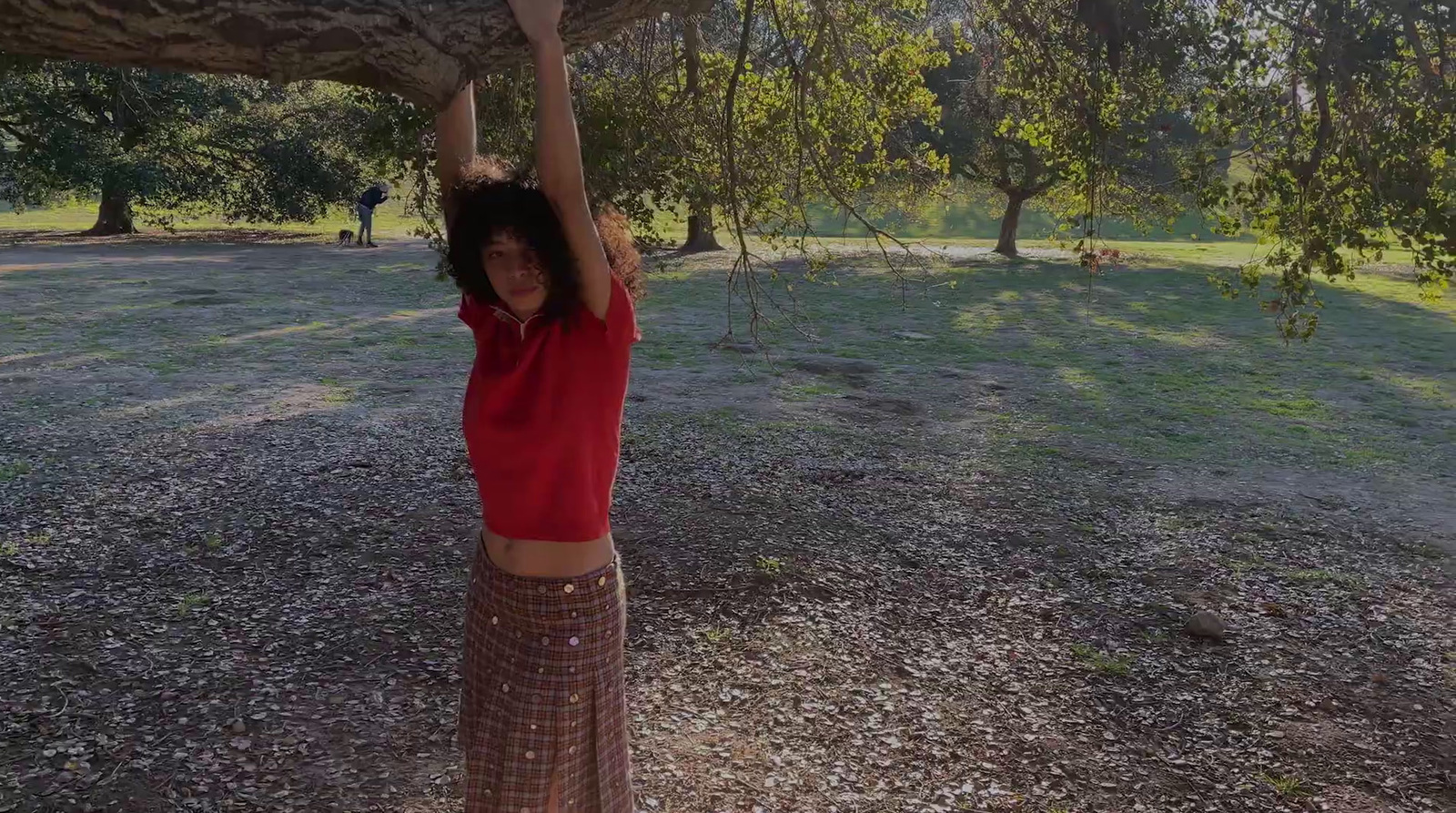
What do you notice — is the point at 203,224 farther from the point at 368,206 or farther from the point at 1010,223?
the point at 1010,223

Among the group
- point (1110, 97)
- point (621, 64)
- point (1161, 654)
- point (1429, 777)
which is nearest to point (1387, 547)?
point (1161, 654)

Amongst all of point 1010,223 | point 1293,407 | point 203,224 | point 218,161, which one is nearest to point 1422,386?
point 1293,407

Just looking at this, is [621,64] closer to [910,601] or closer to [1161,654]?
[910,601]

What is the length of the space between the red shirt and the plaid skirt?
143 millimetres

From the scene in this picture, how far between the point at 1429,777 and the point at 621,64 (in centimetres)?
538

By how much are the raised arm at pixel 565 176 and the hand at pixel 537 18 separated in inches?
3.5

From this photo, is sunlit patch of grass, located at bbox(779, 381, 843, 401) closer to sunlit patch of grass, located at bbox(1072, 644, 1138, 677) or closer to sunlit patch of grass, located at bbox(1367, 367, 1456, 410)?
sunlit patch of grass, located at bbox(1072, 644, 1138, 677)

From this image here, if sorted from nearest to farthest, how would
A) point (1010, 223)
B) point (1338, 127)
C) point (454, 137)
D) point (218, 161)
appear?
point (454, 137) → point (1338, 127) → point (218, 161) → point (1010, 223)

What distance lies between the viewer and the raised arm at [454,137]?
9.02ft

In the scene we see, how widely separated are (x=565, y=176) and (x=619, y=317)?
32 cm

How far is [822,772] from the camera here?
3.93 meters

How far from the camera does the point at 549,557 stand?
2.38 metres

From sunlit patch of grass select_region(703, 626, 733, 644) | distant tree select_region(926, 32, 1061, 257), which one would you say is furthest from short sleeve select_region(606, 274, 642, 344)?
distant tree select_region(926, 32, 1061, 257)

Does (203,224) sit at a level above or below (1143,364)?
above
